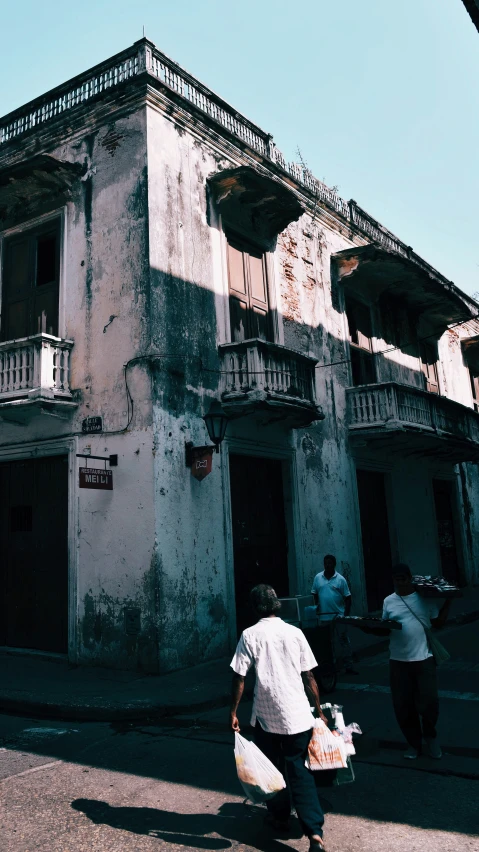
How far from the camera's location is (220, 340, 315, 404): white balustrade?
422 inches

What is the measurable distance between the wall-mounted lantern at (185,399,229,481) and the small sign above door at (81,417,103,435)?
55.9 inches

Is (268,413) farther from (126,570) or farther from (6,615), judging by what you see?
(6,615)

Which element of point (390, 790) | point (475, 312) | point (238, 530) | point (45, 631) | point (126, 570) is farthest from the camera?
point (475, 312)

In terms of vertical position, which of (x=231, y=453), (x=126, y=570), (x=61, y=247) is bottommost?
(x=126, y=570)

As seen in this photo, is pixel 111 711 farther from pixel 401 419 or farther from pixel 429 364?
pixel 429 364

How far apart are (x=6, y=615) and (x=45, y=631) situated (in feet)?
3.44

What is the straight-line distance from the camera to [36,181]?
11.1 m

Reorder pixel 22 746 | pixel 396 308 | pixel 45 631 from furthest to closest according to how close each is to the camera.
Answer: pixel 396 308 → pixel 45 631 → pixel 22 746

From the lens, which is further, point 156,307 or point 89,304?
point 89,304

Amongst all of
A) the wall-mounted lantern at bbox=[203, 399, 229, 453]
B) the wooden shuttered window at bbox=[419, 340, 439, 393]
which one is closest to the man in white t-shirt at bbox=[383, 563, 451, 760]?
the wall-mounted lantern at bbox=[203, 399, 229, 453]

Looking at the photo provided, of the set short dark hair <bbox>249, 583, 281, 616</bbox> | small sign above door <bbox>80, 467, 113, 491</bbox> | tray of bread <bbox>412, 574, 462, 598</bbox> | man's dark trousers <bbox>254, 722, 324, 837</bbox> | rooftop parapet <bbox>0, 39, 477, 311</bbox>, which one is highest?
rooftop parapet <bbox>0, 39, 477, 311</bbox>

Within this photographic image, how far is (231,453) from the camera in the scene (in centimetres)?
1112

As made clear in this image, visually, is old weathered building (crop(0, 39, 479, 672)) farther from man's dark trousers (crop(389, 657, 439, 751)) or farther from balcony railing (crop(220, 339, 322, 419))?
man's dark trousers (crop(389, 657, 439, 751))

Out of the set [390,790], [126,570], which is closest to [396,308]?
[126,570]
